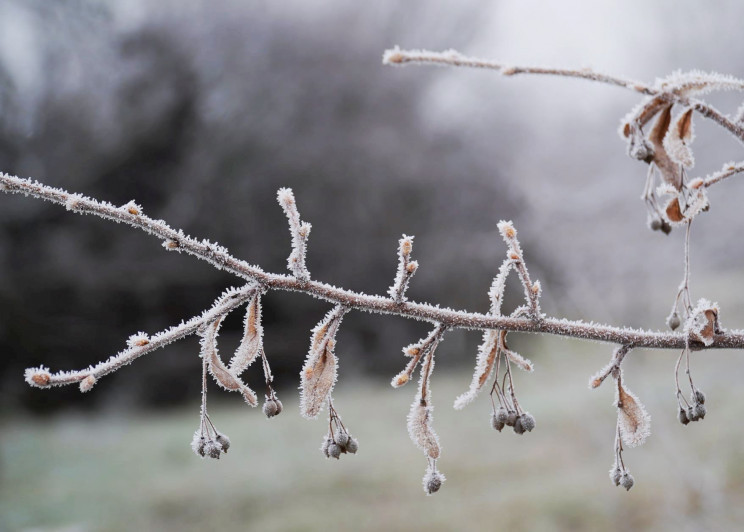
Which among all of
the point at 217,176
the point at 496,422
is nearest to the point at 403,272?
the point at 496,422

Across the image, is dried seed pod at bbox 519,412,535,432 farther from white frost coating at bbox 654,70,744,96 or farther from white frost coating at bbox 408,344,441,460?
white frost coating at bbox 654,70,744,96

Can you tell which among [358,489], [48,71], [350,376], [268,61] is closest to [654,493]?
[358,489]

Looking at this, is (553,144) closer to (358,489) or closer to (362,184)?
(362,184)

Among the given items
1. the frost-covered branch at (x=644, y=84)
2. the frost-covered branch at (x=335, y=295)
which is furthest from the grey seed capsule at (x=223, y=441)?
the frost-covered branch at (x=644, y=84)

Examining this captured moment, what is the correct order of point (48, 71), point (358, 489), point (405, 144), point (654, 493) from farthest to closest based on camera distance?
point (405, 144)
point (48, 71)
point (358, 489)
point (654, 493)

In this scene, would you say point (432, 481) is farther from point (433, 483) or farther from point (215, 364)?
point (215, 364)
